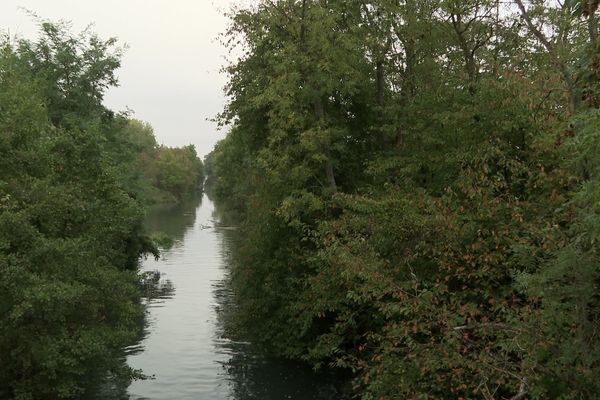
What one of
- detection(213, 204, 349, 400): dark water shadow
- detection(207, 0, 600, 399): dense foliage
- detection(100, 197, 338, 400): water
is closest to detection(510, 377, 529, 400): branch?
detection(207, 0, 600, 399): dense foliage

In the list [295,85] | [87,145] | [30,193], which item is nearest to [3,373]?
[30,193]

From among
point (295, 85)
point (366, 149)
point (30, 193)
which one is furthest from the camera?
point (366, 149)

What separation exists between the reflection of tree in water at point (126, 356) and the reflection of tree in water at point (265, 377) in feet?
12.4

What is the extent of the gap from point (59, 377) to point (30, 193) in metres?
4.98

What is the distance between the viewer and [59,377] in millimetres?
15148

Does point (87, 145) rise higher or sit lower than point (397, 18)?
lower

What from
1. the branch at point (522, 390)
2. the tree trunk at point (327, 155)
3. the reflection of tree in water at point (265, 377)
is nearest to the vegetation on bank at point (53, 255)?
the reflection of tree in water at point (265, 377)

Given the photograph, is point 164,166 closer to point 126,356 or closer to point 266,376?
point 126,356

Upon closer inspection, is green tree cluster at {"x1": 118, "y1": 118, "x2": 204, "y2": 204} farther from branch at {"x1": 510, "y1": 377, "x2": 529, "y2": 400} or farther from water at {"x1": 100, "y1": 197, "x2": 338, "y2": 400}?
branch at {"x1": 510, "y1": 377, "x2": 529, "y2": 400}

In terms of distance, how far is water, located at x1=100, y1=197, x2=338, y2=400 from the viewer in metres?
20.2

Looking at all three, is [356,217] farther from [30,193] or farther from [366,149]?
[30,193]

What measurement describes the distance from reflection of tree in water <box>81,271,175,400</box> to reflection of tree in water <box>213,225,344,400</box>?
149 inches

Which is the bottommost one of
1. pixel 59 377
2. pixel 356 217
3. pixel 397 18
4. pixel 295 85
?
pixel 59 377

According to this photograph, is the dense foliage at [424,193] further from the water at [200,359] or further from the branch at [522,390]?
the water at [200,359]
